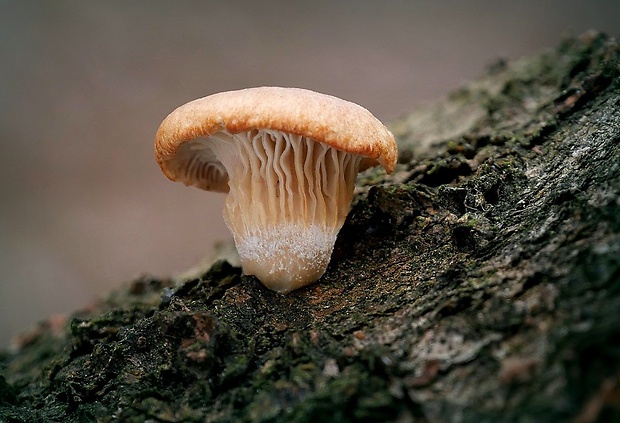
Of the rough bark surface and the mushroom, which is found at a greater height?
the mushroom

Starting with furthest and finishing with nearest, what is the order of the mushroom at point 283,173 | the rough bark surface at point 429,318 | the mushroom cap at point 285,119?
the mushroom at point 283,173
the mushroom cap at point 285,119
the rough bark surface at point 429,318

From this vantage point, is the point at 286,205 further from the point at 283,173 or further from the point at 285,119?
the point at 285,119

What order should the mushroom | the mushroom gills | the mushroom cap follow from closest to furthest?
the mushroom cap < the mushroom < the mushroom gills

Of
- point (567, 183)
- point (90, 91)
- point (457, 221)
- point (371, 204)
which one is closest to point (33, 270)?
point (90, 91)

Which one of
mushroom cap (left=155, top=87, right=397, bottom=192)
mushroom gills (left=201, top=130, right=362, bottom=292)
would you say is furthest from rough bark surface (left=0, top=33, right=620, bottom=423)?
A: mushroom cap (left=155, top=87, right=397, bottom=192)

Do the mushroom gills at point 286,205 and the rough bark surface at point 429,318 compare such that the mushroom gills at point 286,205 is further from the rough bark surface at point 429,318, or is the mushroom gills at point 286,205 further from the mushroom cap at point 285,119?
the mushroom cap at point 285,119

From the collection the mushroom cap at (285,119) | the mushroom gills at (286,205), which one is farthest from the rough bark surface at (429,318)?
the mushroom cap at (285,119)

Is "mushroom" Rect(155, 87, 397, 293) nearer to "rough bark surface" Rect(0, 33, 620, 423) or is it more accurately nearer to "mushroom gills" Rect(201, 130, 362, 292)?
"mushroom gills" Rect(201, 130, 362, 292)
